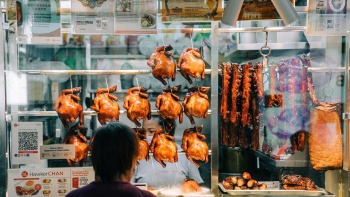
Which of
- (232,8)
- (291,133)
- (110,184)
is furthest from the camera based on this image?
(291,133)

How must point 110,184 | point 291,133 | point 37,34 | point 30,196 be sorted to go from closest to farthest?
point 110,184
point 37,34
point 30,196
point 291,133

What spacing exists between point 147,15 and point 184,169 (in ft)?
6.54

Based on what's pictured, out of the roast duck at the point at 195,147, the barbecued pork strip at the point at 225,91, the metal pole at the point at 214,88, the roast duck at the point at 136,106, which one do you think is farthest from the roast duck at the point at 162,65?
the roast duck at the point at 195,147

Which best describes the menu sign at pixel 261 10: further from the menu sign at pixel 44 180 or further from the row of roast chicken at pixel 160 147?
the menu sign at pixel 44 180

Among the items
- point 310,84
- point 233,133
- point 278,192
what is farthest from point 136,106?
point 310,84

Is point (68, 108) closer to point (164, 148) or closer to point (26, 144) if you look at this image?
point (26, 144)

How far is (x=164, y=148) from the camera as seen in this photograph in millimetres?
4438

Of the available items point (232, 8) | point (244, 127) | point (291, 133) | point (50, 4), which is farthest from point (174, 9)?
point (291, 133)

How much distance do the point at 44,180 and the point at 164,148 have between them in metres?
1.22

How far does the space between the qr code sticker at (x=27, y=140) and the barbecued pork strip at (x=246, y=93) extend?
82.2 inches

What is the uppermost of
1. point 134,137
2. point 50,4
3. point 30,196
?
point 50,4

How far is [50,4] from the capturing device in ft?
13.4

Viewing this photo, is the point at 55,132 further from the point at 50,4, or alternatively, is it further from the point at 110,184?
the point at 110,184

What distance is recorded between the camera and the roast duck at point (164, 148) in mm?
4434
